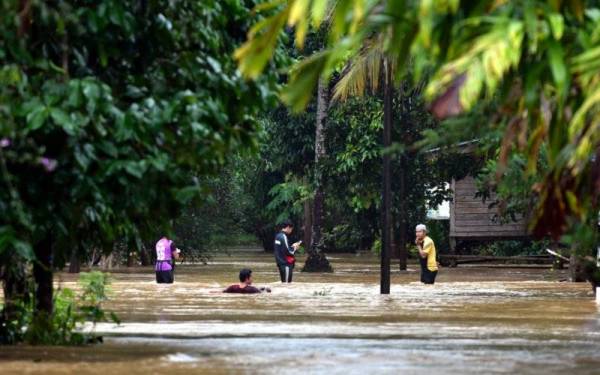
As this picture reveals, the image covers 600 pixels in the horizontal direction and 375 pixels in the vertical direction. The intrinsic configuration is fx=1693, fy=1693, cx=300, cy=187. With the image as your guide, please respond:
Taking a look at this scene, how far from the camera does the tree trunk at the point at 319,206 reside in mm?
47125

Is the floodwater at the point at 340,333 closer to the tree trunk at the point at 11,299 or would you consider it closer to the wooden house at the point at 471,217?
the tree trunk at the point at 11,299

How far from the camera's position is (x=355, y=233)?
192ft

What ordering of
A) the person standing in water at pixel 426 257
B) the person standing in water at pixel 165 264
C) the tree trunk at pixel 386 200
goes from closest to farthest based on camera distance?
the tree trunk at pixel 386 200
the person standing in water at pixel 426 257
the person standing in water at pixel 165 264

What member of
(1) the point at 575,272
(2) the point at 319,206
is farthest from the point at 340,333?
(2) the point at 319,206

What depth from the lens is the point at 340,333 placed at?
19.8 metres

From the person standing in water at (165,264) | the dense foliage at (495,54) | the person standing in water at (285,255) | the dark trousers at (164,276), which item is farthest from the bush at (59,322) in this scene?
the person standing in water at (285,255)

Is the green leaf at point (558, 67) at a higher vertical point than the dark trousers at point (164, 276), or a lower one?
higher

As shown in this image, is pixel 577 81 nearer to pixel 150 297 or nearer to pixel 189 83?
pixel 189 83

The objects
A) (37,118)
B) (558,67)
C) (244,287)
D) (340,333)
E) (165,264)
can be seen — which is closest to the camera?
(558,67)

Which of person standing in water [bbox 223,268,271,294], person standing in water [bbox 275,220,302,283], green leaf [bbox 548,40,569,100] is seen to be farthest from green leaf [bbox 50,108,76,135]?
person standing in water [bbox 275,220,302,283]

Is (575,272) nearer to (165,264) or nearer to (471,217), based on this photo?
(165,264)

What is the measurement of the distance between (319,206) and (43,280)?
101 feet

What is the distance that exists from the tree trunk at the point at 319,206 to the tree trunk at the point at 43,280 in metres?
29.6

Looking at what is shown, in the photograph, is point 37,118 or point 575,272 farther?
point 575,272
